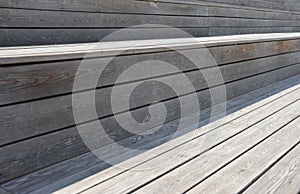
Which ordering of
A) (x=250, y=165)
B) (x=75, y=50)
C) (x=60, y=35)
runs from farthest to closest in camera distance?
(x=60, y=35) < (x=75, y=50) < (x=250, y=165)

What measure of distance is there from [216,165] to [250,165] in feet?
0.44

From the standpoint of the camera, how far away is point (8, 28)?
1626 millimetres

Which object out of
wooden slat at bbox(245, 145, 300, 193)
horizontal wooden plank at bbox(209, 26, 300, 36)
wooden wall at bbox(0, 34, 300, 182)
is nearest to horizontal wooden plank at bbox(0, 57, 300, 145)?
wooden wall at bbox(0, 34, 300, 182)

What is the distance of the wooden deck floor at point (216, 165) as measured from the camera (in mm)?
1055

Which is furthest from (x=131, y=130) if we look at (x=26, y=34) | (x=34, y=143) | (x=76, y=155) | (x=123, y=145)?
(x=26, y=34)

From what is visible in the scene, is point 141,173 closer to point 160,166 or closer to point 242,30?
point 160,166

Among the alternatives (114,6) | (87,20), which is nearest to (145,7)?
(114,6)

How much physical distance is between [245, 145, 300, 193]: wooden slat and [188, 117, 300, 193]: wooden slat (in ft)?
0.09

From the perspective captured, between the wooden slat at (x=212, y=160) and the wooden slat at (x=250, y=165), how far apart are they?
2 centimetres

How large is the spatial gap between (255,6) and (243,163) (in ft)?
10.7

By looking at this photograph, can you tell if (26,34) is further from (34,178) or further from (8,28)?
(34,178)

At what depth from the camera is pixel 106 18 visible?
213cm

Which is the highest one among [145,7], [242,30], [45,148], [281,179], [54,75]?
[145,7]

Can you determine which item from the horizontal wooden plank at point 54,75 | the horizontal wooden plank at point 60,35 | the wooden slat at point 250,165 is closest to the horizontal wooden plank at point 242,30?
the horizontal wooden plank at point 60,35
